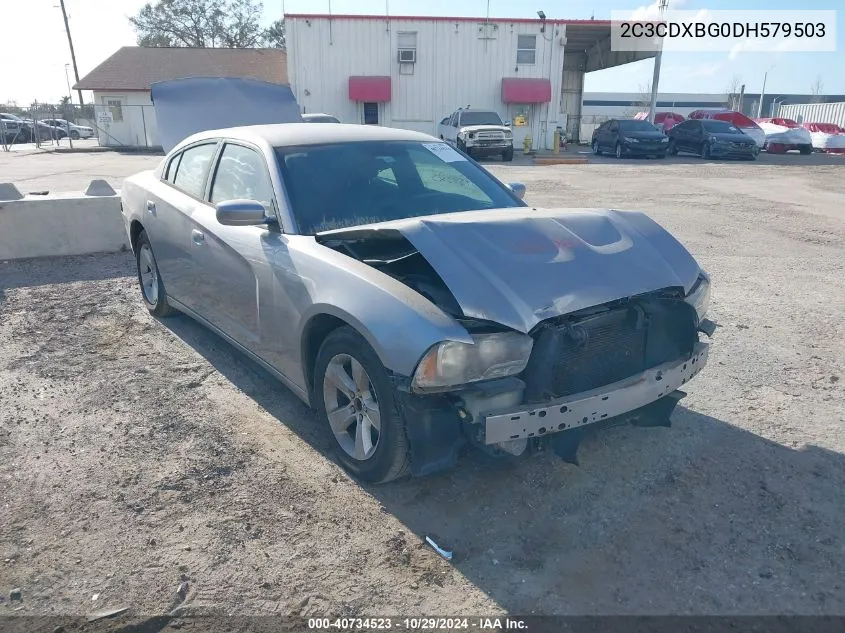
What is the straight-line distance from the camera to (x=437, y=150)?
463 centimetres

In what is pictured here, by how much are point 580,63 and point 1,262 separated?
1561 inches

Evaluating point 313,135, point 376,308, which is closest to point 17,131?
point 313,135

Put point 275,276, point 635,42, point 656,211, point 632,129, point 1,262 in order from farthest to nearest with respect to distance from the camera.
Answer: point 635,42, point 632,129, point 656,211, point 1,262, point 275,276

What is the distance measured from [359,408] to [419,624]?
3.66ft

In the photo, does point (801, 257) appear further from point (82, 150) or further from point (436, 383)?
point (82, 150)

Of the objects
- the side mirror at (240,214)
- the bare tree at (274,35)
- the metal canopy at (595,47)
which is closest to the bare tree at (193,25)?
the bare tree at (274,35)

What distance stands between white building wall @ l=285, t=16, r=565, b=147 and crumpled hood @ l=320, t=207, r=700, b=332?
29682mm

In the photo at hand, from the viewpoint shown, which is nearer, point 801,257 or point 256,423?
point 256,423

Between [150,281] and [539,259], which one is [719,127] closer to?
[150,281]

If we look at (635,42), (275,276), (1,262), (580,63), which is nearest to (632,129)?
(635,42)

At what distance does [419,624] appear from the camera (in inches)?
95.2

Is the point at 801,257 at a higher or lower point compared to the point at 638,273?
lower

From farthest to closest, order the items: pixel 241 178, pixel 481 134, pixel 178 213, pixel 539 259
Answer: pixel 481 134, pixel 178 213, pixel 241 178, pixel 539 259

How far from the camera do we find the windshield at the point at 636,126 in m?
25.6
